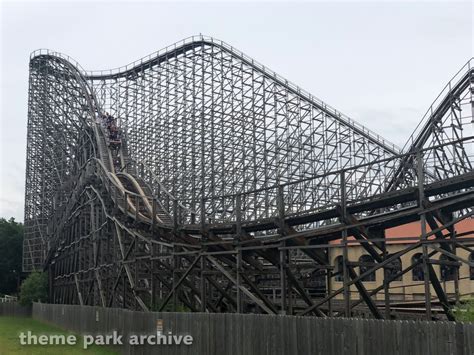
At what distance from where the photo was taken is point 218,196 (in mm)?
17750

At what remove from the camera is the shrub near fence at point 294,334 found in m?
8.70

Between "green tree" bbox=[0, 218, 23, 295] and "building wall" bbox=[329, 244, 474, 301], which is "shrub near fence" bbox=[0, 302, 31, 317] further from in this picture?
"building wall" bbox=[329, 244, 474, 301]

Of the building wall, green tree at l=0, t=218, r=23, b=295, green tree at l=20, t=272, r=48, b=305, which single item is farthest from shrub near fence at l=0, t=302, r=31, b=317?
the building wall

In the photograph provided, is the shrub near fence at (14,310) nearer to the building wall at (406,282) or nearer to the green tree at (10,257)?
the green tree at (10,257)

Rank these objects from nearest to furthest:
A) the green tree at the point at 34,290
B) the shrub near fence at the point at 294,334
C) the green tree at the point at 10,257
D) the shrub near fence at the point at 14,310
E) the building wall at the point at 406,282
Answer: the shrub near fence at the point at 294,334, the building wall at the point at 406,282, the green tree at the point at 34,290, the shrub near fence at the point at 14,310, the green tree at the point at 10,257

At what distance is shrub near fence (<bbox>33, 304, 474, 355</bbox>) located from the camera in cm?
870

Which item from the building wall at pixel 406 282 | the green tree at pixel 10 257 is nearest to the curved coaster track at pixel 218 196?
the building wall at pixel 406 282

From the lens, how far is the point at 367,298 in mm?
13406

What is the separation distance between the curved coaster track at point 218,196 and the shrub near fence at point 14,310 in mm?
2787

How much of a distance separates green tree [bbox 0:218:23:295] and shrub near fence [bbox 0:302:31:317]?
1354 cm

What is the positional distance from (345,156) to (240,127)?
528 cm

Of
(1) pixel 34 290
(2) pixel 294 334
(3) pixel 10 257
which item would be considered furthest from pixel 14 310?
(2) pixel 294 334

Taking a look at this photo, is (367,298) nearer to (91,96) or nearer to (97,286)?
(97,286)

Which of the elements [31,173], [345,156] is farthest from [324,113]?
[31,173]
